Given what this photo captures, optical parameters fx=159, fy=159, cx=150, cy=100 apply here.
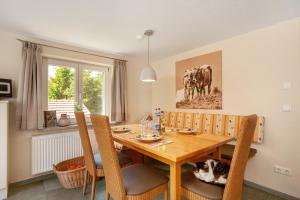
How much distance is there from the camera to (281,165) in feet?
6.73

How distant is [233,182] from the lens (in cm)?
118

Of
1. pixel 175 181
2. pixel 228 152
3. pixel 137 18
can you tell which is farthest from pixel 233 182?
pixel 137 18

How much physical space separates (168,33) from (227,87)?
1.29 m

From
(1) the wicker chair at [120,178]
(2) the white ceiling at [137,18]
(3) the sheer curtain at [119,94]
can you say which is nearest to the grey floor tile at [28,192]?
(1) the wicker chair at [120,178]

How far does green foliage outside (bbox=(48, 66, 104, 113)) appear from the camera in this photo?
9.04 ft

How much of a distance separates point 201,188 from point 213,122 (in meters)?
1.53

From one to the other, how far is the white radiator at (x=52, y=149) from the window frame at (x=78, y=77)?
38 cm

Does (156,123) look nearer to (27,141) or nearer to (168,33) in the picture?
(168,33)

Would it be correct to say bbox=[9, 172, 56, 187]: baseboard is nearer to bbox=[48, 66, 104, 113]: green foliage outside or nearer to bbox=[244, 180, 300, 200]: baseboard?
bbox=[48, 66, 104, 113]: green foliage outside

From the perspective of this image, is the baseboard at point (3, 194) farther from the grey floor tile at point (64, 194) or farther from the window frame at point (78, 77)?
the window frame at point (78, 77)

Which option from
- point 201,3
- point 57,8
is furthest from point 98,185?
point 201,3

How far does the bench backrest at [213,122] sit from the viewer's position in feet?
7.20

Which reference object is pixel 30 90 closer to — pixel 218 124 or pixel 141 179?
pixel 141 179

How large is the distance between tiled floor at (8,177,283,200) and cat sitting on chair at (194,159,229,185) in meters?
0.87
